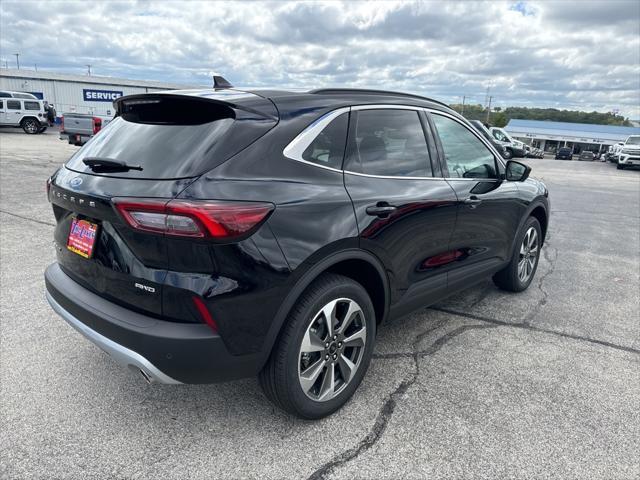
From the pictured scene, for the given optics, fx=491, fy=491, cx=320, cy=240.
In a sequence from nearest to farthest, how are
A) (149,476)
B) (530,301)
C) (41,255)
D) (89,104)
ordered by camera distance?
(149,476), (530,301), (41,255), (89,104)

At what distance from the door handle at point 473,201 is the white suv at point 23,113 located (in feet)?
104

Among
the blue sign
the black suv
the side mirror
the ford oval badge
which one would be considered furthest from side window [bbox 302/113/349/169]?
the blue sign

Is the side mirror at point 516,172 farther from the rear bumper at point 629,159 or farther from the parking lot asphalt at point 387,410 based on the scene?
the rear bumper at point 629,159

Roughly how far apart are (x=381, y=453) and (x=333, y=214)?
1.25 m

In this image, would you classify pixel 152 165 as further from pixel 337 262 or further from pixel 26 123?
pixel 26 123

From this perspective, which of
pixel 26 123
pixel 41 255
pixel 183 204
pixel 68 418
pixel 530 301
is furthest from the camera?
pixel 26 123

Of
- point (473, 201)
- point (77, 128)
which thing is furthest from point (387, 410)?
point (77, 128)

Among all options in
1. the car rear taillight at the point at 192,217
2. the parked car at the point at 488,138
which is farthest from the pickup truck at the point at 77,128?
the car rear taillight at the point at 192,217

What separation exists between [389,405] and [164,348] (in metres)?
1.43

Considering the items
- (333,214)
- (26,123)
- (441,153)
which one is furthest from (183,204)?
(26,123)

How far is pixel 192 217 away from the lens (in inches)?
83.4

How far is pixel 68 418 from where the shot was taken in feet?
8.87

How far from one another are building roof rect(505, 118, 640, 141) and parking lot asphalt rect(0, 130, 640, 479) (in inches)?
3055

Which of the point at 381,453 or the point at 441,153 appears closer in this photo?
the point at 381,453
